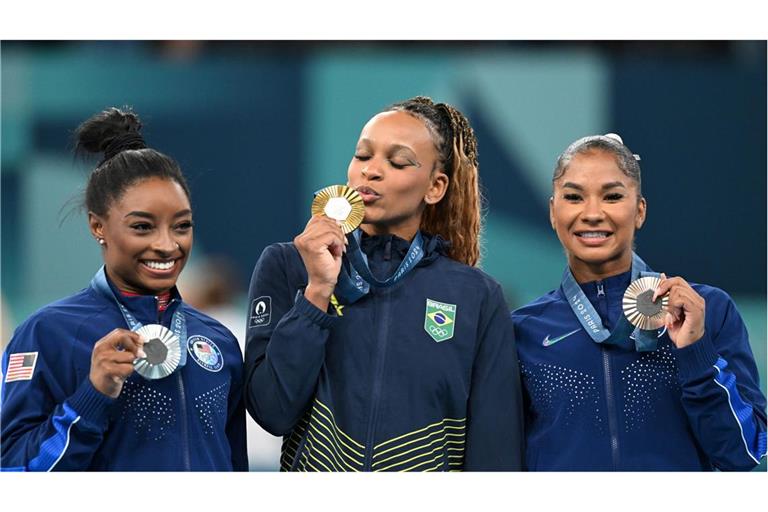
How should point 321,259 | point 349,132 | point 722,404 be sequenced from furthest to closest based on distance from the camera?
point 349,132 → point 722,404 → point 321,259

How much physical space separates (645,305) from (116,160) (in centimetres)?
190

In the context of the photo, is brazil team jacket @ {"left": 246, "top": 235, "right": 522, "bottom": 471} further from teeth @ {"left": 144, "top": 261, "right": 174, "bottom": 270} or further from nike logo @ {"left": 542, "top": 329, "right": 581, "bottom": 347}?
teeth @ {"left": 144, "top": 261, "right": 174, "bottom": 270}

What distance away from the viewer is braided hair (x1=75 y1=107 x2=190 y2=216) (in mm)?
3828

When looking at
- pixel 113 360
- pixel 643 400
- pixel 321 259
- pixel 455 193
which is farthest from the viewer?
pixel 455 193

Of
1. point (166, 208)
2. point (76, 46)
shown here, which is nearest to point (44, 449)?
point (166, 208)

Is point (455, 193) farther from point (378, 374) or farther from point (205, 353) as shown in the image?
point (205, 353)

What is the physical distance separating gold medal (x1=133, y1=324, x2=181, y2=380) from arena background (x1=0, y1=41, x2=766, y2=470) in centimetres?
336

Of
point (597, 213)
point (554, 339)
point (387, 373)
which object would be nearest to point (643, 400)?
point (554, 339)

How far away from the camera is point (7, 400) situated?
3492mm

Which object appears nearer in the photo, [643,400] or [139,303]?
[139,303]

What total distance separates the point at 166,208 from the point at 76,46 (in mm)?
3918

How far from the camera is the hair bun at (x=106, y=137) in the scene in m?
4.01

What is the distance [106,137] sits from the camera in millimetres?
4023
